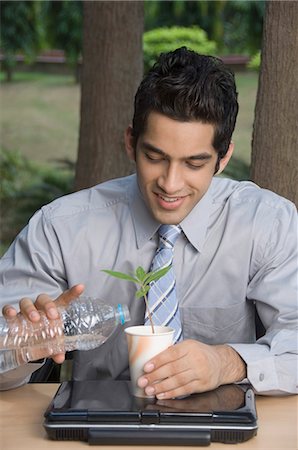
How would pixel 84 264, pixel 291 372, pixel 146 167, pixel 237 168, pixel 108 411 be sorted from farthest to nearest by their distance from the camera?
pixel 237 168, pixel 84 264, pixel 146 167, pixel 291 372, pixel 108 411

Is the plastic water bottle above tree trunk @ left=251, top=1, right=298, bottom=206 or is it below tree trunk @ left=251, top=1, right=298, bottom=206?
below

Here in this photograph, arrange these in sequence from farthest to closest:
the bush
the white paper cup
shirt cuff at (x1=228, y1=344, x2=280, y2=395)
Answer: the bush
shirt cuff at (x1=228, y1=344, x2=280, y2=395)
the white paper cup

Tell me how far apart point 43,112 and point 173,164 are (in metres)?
14.8

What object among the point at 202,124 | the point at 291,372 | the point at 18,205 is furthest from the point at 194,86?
the point at 18,205

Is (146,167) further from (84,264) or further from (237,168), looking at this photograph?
(237,168)

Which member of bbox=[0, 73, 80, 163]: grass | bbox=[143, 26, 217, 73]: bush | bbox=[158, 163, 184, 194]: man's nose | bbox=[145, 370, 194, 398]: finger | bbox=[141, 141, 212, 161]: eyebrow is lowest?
bbox=[0, 73, 80, 163]: grass

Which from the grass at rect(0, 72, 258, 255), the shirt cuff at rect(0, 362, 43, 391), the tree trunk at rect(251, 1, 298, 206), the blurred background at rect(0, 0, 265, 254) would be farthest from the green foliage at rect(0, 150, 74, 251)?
the shirt cuff at rect(0, 362, 43, 391)

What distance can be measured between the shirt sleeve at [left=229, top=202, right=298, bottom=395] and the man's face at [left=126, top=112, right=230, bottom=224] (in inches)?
13.6

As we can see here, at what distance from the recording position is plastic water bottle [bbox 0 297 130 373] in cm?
288

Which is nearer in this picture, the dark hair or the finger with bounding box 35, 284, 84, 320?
the finger with bounding box 35, 284, 84, 320

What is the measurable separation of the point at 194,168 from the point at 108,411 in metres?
0.93

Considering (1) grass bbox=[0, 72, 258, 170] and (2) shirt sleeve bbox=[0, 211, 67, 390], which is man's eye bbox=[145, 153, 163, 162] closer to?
(2) shirt sleeve bbox=[0, 211, 67, 390]

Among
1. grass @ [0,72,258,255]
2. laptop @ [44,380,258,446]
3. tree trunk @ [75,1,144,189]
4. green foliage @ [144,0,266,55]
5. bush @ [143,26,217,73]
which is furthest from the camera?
grass @ [0,72,258,255]

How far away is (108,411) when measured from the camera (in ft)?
8.14
